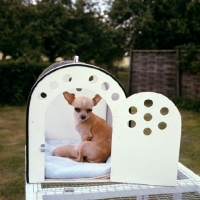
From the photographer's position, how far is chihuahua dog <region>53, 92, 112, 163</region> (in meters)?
2.59

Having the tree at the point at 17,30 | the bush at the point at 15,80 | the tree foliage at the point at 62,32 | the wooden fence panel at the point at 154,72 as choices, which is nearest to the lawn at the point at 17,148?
the bush at the point at 15,80

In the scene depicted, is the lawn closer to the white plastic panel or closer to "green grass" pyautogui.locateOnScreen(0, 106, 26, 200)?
"green grass" pyautogui.locateOnScreen(0, 106, 26, 200)

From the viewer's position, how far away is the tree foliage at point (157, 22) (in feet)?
31.1

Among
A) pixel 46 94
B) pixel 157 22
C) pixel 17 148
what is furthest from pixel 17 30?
pixel 46 94

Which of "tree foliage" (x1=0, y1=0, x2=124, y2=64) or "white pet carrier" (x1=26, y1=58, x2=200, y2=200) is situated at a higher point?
"tree foliage" (x1=0, y1=0, x2=124, y2=64)

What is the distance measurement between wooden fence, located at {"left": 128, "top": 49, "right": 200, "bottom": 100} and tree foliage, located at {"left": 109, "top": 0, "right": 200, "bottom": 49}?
106 centimetres

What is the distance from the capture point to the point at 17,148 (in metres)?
5.02

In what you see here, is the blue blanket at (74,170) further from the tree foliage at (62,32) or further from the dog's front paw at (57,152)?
the tree foliage at (62,32)

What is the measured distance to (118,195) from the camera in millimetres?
2145

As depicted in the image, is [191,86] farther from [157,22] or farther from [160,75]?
[157,22]

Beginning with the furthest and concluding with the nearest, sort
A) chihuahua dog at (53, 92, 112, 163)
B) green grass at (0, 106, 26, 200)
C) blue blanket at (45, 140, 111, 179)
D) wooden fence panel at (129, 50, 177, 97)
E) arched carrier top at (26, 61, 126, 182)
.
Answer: wooden fence panel at (129, 50, 177, 97), green grass at (0, 106, 26, 200), chihuahua dog at (53, 92, 112, 163), blue blanket at (45, 140, 111, 179), arched carrier top at (26, 61, 126, 182)

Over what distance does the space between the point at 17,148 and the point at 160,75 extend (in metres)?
5.44

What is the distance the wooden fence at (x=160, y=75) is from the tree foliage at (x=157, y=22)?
41.9 inches

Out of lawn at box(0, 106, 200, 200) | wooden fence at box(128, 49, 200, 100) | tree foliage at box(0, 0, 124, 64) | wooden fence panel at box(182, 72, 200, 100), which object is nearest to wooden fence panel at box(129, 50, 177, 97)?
wooden fence at box(128, 49, 200, 100)
